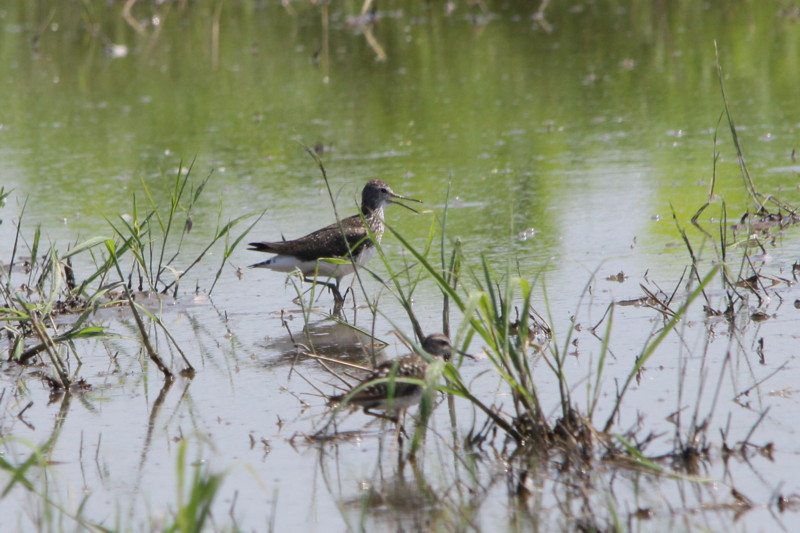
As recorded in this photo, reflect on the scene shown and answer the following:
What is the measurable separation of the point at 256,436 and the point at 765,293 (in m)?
3.10

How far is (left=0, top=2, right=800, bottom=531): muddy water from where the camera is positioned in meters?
4.78

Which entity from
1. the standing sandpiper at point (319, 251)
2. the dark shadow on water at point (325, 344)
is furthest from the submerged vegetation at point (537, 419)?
the standing sandpiper at point (319, 251)

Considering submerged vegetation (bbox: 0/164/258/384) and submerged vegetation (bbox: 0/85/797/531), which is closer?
submerged vegetation (bbox: 0/85/797/531)

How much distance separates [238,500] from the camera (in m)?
4.70

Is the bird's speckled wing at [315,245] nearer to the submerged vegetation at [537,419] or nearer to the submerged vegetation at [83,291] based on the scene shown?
the submerged vegetation at [83,291]

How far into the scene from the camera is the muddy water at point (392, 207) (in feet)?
15.7

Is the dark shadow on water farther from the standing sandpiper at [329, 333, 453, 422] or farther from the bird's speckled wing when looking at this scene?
the bird's speckled wing

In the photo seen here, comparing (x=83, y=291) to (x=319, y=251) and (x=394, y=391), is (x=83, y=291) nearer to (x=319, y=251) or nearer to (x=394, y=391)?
(x=319, y=251)

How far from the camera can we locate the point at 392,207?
10.9 meters

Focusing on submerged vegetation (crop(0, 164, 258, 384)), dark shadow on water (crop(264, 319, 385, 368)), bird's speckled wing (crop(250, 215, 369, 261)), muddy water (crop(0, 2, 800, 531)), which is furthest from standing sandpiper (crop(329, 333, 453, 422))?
bird's speckled wing (crop(250, 215, 369, 261))

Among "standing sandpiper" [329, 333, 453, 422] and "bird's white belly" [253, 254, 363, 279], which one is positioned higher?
"bird's white belly" [253, 254, 363, 279]

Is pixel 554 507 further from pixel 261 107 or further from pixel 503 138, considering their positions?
pixel 261 107

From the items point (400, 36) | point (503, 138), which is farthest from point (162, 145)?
point (400, 36)

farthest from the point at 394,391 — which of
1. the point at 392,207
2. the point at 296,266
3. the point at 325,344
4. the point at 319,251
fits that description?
the point at 392,207
